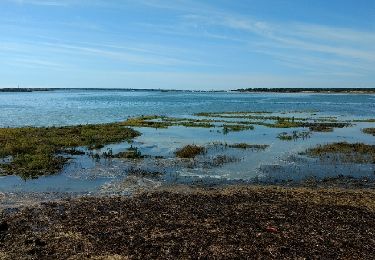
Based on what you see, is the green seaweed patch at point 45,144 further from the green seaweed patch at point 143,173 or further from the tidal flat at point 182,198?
Result: the green seaweed patch at point 143,173

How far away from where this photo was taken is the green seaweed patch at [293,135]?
43.4 metres

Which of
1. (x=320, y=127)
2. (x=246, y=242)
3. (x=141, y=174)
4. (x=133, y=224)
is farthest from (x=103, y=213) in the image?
(x=320, y=127)

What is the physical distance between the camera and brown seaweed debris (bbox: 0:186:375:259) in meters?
14.0

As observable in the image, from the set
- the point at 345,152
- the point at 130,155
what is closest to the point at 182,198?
the point at 130,155

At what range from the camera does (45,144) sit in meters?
36.0

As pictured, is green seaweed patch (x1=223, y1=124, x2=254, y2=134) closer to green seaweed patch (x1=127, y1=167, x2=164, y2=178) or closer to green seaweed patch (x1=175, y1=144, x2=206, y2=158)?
green seaweed patch (x1=175, y1=144, x2=206, y2=158)

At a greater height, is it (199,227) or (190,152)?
(190,152)

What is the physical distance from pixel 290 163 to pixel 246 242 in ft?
52.7

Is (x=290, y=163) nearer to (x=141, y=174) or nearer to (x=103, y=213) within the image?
(x=141, y=174)

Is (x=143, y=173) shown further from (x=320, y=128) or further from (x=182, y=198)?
(x=320, y=128)

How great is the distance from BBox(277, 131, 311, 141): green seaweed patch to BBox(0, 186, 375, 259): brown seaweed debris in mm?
22293

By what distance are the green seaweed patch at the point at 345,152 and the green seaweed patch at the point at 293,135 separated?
20.5 ft

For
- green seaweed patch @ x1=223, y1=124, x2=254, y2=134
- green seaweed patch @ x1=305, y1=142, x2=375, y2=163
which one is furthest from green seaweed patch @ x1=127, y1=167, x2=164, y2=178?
green seaweed patch @ x1=223, y1=124, x2=254, y2=134

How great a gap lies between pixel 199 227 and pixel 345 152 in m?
21.5
